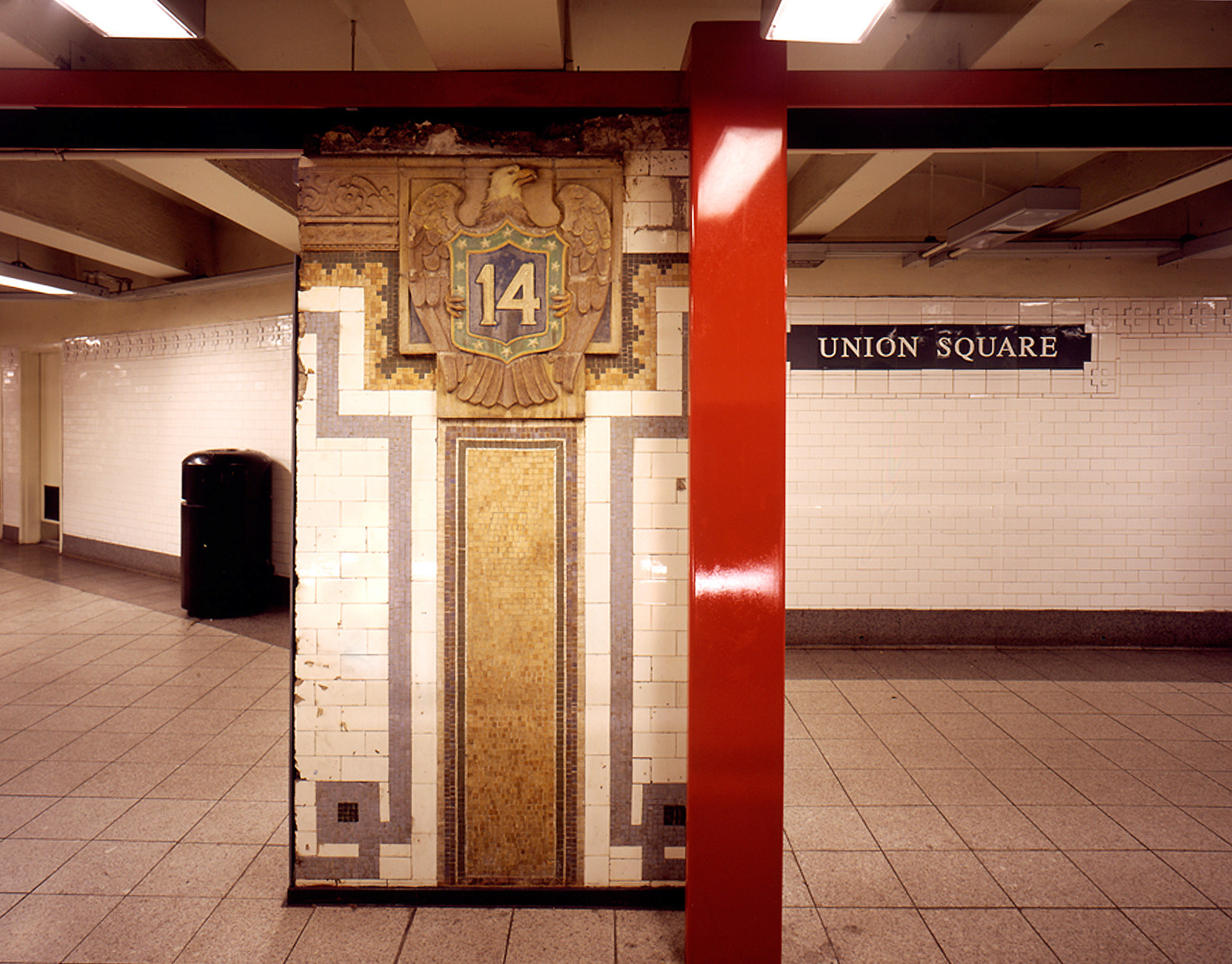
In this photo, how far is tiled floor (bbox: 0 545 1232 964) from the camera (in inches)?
92.4

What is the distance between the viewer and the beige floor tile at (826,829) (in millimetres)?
2912

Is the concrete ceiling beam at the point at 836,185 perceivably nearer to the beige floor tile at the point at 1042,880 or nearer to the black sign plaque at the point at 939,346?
the black sign plaque at the point at 939,346

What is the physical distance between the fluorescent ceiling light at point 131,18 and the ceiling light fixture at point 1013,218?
12.8ft

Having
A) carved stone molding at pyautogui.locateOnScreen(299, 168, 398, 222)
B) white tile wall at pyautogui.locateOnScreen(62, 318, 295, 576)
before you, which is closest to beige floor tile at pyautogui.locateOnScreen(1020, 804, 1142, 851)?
carved stone molding at pyautogui.locateOnScreen(299, 168, 398, 222)

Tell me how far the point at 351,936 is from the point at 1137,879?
309 cm

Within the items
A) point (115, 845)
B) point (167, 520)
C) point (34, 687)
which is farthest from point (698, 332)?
point (167, 520)

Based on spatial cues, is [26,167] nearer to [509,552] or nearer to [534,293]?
[534,293]

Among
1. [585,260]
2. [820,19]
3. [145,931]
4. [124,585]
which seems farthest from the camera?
[124,585]

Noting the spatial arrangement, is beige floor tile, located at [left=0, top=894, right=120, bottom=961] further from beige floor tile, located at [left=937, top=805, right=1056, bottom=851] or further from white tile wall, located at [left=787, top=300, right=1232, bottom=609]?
white tile wall, located at [left=787, top=300, right=1232, bottom=609]

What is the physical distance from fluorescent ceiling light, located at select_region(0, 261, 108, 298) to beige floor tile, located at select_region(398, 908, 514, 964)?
255 inches

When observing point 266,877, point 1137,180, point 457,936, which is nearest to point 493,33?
point 457,936

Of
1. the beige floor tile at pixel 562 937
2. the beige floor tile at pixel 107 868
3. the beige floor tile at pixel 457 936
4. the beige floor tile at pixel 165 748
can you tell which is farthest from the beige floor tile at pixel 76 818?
the beige floor tile at pixel 562 937

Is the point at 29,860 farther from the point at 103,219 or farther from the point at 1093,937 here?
the point at 103,219

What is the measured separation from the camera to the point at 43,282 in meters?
6.00
